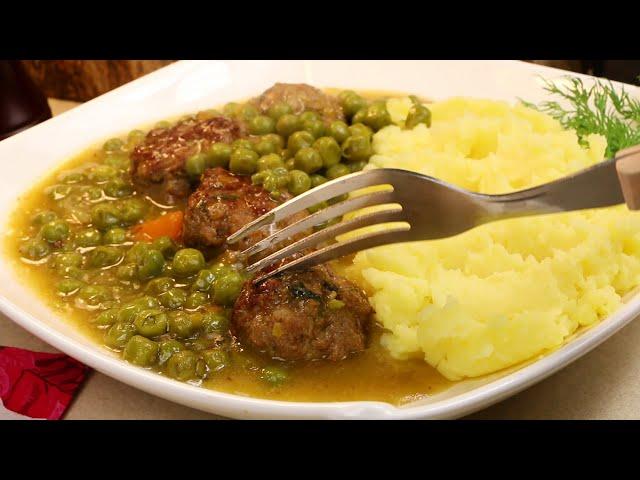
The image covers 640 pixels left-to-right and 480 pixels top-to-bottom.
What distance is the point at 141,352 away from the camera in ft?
9.82

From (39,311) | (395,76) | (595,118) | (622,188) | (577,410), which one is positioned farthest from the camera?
(395,76)

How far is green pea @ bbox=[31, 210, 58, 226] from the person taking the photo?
4031 millimetres

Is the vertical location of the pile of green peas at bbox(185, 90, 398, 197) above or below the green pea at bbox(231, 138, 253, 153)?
below

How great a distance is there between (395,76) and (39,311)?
148 inches

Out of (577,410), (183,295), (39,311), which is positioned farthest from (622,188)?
(39,311)

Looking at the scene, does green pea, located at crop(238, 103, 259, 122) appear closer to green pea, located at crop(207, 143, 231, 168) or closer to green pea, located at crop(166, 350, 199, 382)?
green pea, located at crop(207, 143, 231, 168)

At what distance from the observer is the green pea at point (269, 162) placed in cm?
424

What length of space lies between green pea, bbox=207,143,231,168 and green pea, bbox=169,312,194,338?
136cm

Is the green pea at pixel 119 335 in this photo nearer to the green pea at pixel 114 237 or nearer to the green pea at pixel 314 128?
the green pea at pixel 114 237

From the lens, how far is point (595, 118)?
4496 millimetres

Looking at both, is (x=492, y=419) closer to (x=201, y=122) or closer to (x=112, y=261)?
(x=112, y=261)

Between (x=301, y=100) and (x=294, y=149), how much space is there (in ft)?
2.29

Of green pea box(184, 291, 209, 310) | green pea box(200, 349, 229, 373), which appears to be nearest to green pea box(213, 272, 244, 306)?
green pea box(184, 291, 209, 310)

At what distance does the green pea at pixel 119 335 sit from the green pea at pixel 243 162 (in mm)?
1436
